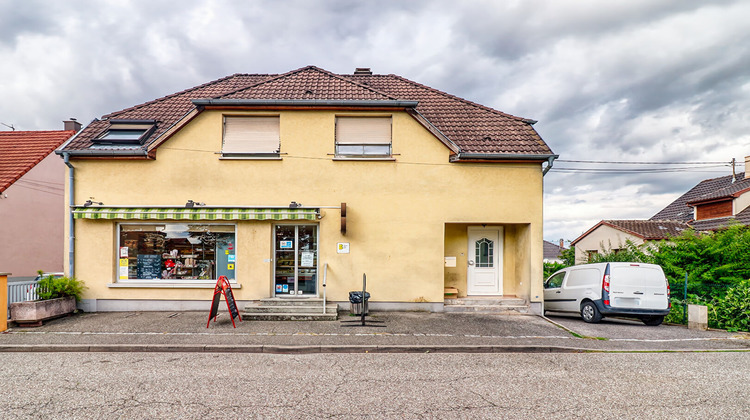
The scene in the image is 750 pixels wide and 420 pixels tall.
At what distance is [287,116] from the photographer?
10.7 m

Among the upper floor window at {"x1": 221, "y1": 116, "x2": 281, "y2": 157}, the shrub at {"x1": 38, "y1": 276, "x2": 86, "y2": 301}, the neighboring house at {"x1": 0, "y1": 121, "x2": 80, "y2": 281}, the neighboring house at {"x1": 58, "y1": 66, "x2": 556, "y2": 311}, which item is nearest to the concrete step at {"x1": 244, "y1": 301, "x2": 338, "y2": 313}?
the neighboring house at {"x1": 58, "y1": 66, "x2": 556, "y2": 311}

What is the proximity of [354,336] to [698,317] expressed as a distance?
28.7 ft

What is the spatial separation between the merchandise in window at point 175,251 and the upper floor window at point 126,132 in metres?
2.49

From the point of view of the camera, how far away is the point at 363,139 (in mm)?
10820

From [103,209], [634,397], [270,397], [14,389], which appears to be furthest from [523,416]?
[103,209]

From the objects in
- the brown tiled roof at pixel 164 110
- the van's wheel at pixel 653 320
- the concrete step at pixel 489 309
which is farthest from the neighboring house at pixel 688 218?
the brown tiled roof at pixel 164 110

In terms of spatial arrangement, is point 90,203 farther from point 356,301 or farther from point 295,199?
point 356,301

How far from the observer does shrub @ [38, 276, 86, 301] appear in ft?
31.0

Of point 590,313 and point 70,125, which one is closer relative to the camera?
point 590,313

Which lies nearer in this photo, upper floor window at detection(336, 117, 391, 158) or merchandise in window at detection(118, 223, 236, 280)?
merchandise in window at detection(118, 223, 236, 280)

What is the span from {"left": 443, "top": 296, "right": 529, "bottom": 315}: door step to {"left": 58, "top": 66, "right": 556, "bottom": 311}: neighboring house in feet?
1.09

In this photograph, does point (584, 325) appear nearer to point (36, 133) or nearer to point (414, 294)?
point (414, 294)

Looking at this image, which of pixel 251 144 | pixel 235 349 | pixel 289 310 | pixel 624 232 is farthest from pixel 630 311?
pixel 624 232

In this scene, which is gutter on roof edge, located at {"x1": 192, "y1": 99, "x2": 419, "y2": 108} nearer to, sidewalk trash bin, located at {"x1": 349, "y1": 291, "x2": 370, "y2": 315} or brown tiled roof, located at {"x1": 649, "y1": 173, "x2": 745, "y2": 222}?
sidewalk trash bin, located at {"x1": 349, "y1": 291, "x2": 370, "y2": 315}
